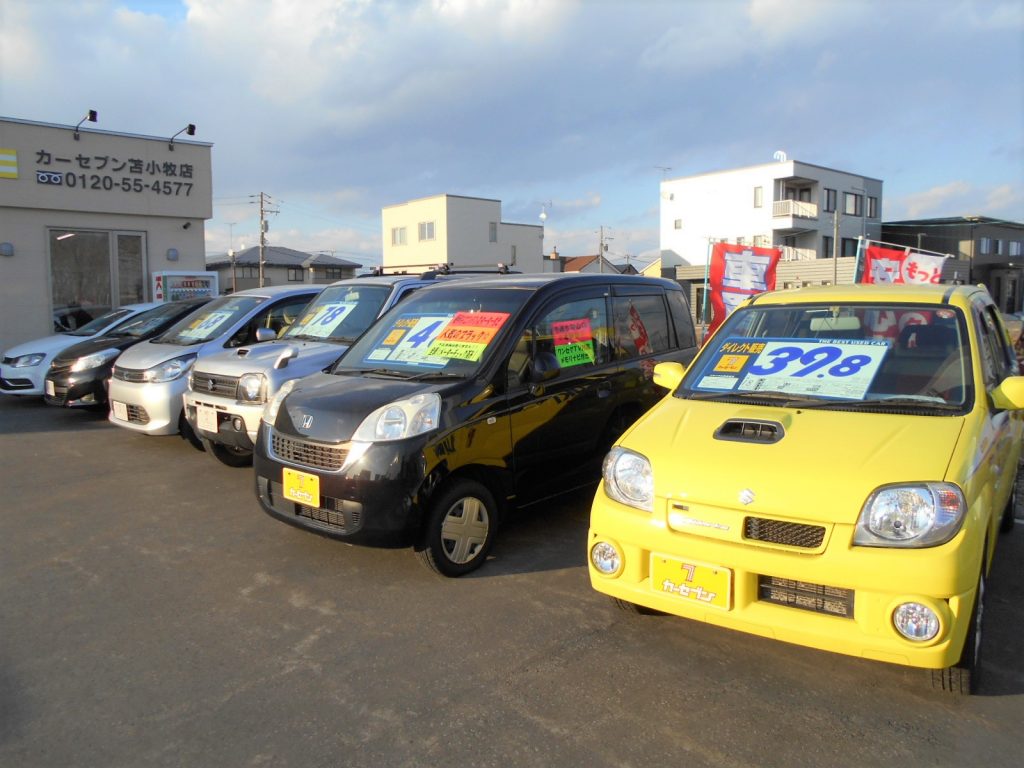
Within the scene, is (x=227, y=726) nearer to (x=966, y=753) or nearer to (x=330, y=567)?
(x=330, y=567)

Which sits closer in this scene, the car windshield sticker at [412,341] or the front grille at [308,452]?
the front grille at [308,452]

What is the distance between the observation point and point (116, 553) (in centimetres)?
463

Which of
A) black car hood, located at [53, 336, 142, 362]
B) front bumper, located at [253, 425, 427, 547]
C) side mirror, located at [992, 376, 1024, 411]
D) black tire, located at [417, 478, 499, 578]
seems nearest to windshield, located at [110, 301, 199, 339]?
black car hood, located at [53, 336, 142, 362]

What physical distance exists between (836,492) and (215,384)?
523 cm

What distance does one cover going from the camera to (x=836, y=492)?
278 cm

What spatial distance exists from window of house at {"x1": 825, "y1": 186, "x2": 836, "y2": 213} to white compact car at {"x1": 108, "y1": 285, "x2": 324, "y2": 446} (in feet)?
139

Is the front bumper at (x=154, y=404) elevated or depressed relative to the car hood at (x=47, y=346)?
depressed

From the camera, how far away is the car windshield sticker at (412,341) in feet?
15.6

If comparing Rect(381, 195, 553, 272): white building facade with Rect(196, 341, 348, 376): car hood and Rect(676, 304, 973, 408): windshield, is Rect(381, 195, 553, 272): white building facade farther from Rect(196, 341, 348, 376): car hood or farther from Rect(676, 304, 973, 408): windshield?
Rect(676, 304, 973, 408): windshield

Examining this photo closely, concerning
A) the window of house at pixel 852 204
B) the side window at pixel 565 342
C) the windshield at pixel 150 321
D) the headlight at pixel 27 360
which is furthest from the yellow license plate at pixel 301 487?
the window of house at pixel 852 204

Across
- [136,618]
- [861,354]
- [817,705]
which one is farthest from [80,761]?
[861,354]

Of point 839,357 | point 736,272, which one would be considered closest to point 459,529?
point 839,357

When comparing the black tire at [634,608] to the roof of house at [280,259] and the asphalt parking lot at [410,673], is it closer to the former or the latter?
the asphalt parking lot at [410,673]

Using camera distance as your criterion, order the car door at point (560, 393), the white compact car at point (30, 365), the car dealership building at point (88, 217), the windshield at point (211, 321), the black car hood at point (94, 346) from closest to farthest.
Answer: the car door at point (560, 393) → the windshield at point (211, 321) → the black car hood at point (94, 346) → the white compact car at point (30, 365) → the car dealership building at point (88, 217)
